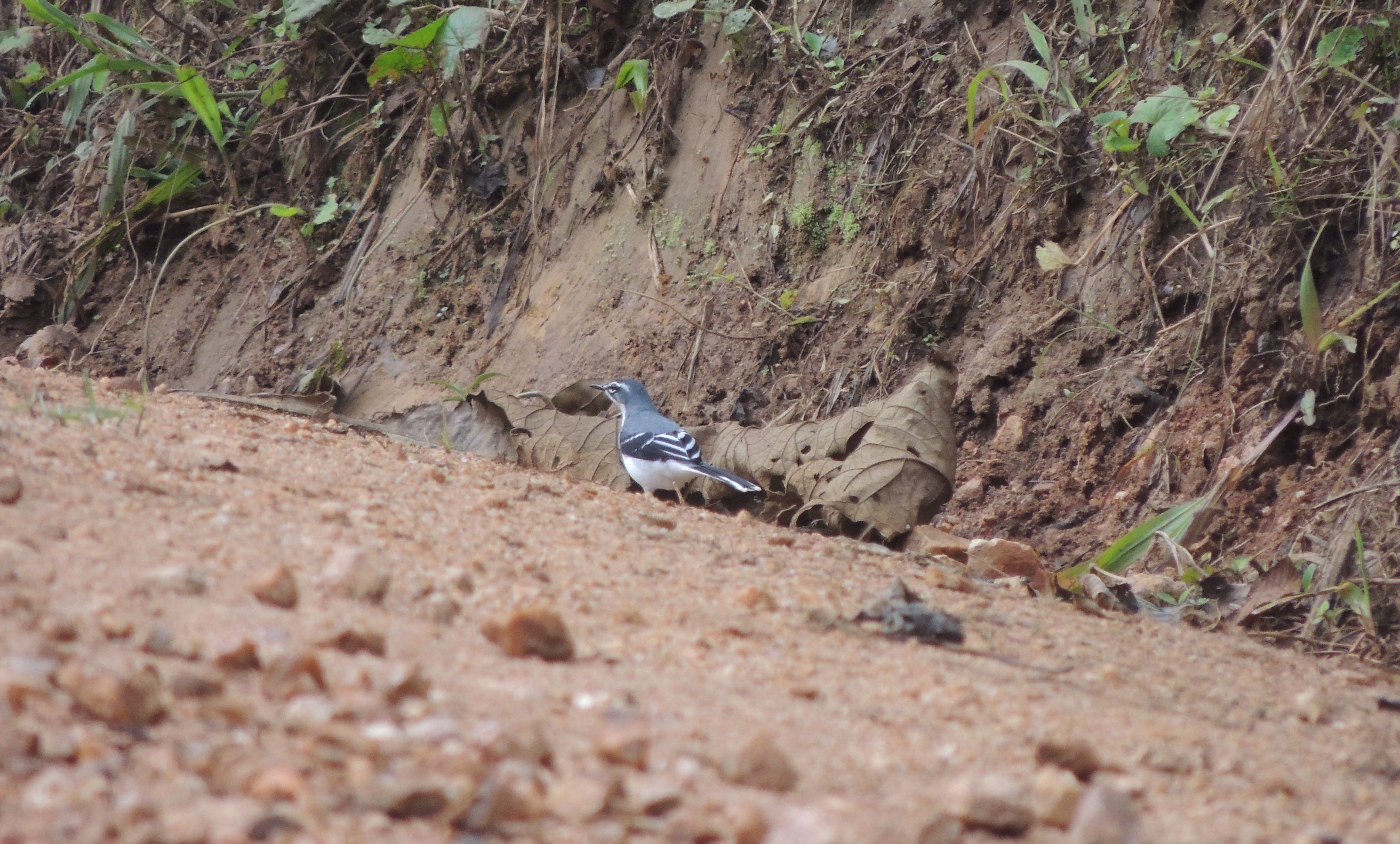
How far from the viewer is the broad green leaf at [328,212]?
320 inches

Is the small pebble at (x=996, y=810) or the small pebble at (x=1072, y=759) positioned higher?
the small pebble at (x=996, y=810)

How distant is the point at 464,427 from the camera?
5809 millimetres

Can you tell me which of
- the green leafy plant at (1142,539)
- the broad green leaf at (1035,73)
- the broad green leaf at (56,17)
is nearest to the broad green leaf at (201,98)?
the broad green leaf at (56,17)

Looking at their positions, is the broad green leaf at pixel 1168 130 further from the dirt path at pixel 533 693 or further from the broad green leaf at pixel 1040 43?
the dirt path at pixel 533 693

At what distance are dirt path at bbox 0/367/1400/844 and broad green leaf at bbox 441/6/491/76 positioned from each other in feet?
13.3

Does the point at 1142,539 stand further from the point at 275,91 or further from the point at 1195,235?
the point at 275,91

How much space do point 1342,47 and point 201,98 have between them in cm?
634

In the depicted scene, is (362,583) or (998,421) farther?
(998,421)

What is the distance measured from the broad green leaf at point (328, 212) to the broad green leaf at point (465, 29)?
1726 mm

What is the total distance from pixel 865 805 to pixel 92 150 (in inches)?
343

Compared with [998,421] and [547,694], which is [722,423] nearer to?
[998,421]

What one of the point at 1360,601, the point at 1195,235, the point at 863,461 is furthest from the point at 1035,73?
the point at 1360,601

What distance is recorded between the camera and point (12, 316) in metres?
8.79

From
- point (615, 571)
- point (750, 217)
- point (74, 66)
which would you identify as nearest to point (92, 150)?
point (74, 66)
